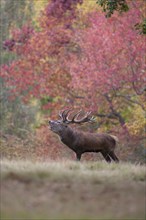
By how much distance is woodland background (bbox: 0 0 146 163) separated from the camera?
2862 centimetres

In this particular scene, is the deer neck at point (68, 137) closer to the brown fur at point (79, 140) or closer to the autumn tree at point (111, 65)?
the brown fur at point (79, 140)

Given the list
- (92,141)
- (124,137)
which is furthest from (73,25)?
(92,141)

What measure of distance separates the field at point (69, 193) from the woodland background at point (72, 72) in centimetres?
1083

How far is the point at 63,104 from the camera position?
1312 inches

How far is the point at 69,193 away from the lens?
11.9m

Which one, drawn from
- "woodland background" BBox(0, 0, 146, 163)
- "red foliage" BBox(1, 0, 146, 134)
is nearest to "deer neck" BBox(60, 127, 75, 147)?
"woodland background" BBox(0, 0, 146, 163)

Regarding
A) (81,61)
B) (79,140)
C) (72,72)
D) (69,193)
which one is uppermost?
(81,61)

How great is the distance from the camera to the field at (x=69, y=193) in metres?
10.9

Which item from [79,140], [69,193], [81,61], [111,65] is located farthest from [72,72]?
[69,193]

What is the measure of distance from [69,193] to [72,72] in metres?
18.6

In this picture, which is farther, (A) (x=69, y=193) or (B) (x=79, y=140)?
(B) (x=79, y=140)

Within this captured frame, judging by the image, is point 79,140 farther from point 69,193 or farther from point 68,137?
point 69,193

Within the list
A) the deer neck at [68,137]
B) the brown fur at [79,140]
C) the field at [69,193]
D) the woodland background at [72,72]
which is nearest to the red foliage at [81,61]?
the woodland background at [72,72]

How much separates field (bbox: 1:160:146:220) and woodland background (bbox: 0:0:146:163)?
10827mm
